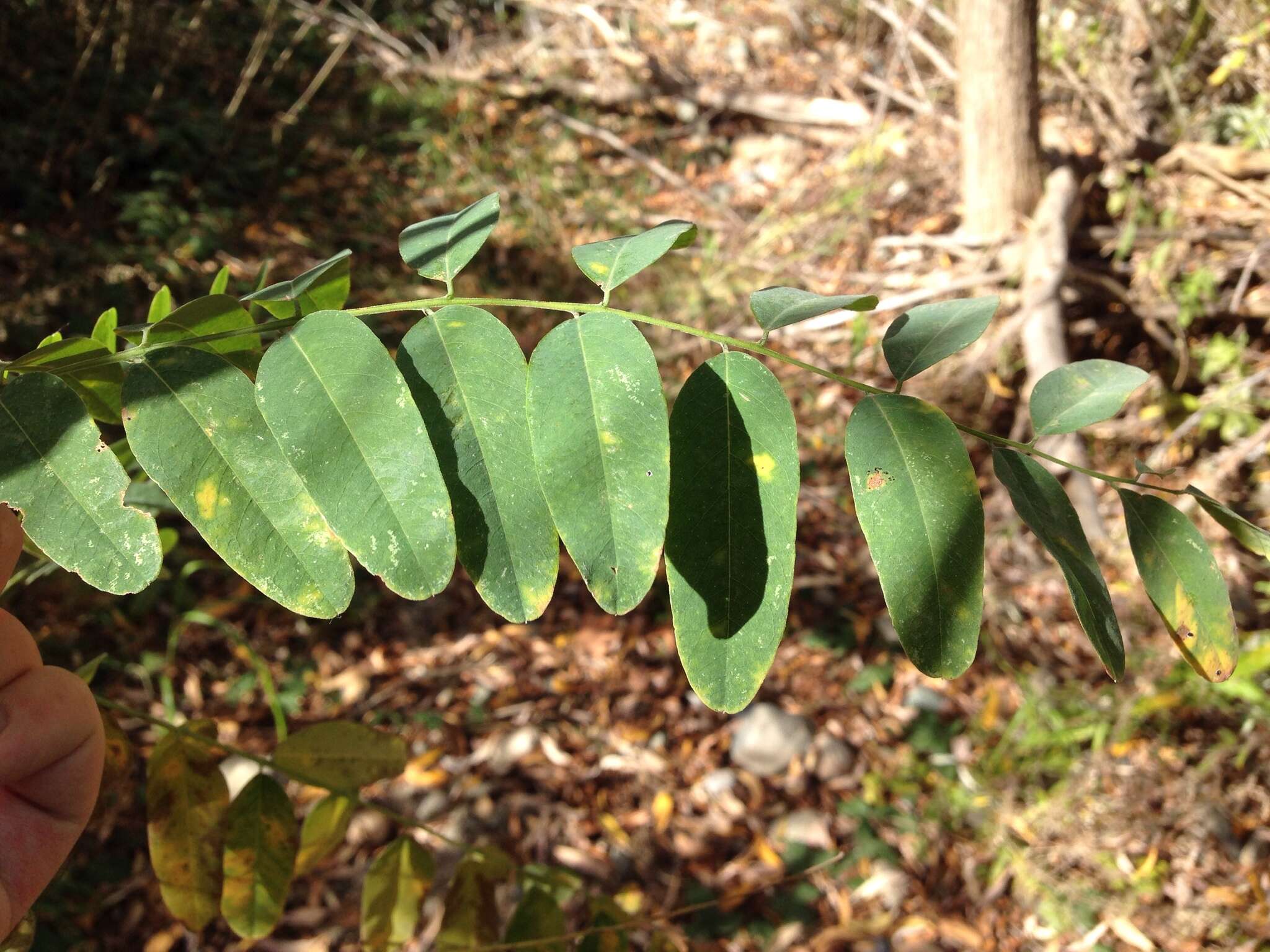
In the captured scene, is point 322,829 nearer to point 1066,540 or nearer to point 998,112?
point 1066,540

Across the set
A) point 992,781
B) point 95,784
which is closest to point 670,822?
point 992,781

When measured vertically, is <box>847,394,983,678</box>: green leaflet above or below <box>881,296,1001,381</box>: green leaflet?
below

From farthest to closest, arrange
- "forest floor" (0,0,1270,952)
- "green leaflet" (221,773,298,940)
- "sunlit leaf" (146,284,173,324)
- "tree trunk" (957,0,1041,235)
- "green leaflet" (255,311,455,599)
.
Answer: "tree trunk" (957,0,1041,235)
"forest floor" (0,0,1270,952)
"sunlit leaf" (146,284,173,324)
"green leaflet" (221,773,298,940)
"green leaflet" (255,311,455,599)

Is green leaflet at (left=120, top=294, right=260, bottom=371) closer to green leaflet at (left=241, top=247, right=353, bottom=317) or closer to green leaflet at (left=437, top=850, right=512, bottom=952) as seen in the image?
green leaflet at (left=241, top=247, right=353, bottom=317)

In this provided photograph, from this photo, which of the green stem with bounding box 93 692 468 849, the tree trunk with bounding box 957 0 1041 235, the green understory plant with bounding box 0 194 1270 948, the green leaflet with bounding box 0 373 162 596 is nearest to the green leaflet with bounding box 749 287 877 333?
the green understory plant with bounding box 0 194 1270 948

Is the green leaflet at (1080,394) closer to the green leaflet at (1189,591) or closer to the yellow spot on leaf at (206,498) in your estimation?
the green leaflet at (1189,591)
